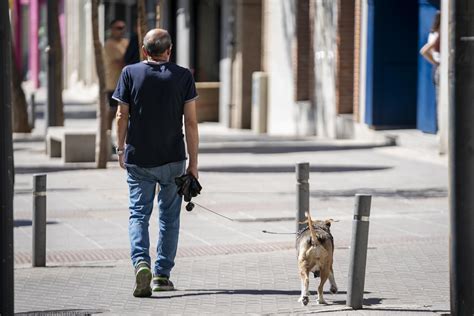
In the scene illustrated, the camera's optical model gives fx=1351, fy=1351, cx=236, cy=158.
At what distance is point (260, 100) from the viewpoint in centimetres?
2791

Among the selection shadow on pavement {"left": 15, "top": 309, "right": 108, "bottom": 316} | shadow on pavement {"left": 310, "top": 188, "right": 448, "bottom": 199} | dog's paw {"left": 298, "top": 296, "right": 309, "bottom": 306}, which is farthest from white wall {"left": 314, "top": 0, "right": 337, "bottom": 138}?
shadow on pavement {"left": 15, "top": 309, "right": 108, "bottom": 316}

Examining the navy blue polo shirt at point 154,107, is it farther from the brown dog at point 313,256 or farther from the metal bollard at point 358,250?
the metal bollard at point 358,250

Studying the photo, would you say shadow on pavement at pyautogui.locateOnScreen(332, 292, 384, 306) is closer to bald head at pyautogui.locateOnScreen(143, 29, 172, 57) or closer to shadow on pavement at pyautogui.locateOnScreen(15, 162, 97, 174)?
bald head at pyautogui.locateOnScreen(143, 29, 172, 57)

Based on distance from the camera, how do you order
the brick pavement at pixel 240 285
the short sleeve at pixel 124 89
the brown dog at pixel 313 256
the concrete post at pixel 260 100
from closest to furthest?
the brown dog at pixel 313 256 < the brick pavement at pixel 240 285 < the short sleeve at pixel 124 89 < the concrete post at pixel 260 100

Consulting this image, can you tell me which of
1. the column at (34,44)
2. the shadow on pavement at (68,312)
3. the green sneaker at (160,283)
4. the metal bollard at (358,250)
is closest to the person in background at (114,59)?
the green sneaker at (160,283)

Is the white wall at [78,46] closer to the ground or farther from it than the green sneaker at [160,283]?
farther from it

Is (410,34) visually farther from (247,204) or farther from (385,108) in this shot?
(247,204)

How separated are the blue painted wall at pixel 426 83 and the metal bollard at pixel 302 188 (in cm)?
1021

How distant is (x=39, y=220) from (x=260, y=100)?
690 inches

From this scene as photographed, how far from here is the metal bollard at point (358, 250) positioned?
27.4 feet

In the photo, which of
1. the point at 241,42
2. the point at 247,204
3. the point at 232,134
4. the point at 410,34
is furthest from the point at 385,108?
the point at 247,204

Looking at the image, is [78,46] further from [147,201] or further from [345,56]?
[147,201]

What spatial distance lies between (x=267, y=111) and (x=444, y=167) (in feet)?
33.3

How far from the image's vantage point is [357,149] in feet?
70.6
